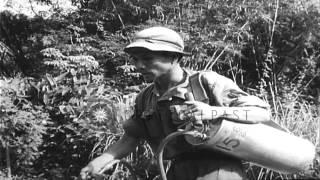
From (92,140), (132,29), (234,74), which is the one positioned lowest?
(92,140)

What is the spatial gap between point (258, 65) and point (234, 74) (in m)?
0.50

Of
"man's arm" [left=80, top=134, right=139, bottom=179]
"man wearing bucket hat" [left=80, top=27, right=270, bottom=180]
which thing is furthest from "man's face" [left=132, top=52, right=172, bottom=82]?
"man's arm" [left=80, top=134, right=139, bottom=179]

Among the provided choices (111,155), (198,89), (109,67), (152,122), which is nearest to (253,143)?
(198,89)

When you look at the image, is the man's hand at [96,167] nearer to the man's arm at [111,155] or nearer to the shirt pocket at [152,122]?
the man's arm at [111,155]

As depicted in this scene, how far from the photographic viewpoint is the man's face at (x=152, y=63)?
2.62m

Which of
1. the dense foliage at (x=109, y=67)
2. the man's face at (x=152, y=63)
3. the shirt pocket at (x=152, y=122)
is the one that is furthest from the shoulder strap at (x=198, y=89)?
the dense foliage at (x=109, y=67)

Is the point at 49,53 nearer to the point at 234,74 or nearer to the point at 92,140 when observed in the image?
the point at 92,140

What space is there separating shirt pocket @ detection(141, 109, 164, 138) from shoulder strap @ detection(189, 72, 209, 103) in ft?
0.80

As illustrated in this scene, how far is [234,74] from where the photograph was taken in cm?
786

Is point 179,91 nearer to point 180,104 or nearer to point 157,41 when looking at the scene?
point 180,104

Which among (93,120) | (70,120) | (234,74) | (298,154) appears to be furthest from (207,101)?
(234,74)

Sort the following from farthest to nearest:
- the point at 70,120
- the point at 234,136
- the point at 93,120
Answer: the point at 70,120, the point at 93,120, the point at 234,136

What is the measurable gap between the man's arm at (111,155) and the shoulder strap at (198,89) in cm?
49

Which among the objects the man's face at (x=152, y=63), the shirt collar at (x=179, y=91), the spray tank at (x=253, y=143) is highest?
the man's face at (x=152, y=63)
